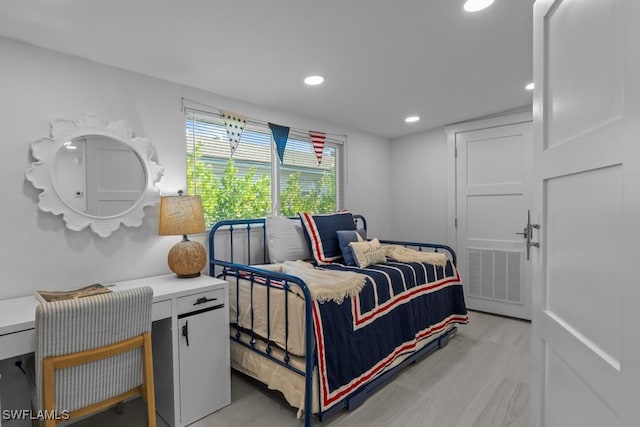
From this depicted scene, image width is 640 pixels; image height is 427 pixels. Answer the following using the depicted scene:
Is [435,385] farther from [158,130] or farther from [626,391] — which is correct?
[158,130]

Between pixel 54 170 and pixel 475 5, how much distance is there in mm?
2401

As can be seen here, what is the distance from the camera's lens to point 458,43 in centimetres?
194

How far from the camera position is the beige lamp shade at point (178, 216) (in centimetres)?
208

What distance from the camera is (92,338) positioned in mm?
1335

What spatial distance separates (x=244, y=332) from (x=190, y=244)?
0.70 meters

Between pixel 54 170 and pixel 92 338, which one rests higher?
pixel 54 170

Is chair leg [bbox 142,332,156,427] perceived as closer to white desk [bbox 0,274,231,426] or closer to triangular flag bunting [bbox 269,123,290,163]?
white desk [bbox 0,274,231,426]

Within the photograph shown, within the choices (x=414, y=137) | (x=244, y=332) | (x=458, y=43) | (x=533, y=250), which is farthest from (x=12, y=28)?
(x=414, y=137)

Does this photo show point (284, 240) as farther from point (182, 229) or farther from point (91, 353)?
point (91, 353)

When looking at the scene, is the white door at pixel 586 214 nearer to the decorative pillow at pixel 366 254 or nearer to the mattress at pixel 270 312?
the mattress at pixel 270 312

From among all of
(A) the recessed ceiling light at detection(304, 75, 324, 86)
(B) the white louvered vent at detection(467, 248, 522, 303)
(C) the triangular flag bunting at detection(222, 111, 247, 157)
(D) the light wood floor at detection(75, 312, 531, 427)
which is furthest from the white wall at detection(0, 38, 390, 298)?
(B) the white louvered vent at detection(467, 248, 522, 303)

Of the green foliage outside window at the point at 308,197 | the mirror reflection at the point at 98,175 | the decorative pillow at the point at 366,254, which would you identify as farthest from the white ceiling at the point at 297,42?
the decorative pillow at the point at 366,254

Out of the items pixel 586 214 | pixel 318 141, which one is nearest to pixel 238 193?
pixel 318 141

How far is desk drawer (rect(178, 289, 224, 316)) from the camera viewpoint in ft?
6.01
